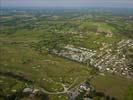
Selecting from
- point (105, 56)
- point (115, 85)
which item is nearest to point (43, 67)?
point (115, 85)

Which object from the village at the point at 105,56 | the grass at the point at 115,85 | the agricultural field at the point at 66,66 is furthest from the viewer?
the village at the point at 105,56

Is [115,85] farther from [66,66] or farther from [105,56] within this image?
[105,56]

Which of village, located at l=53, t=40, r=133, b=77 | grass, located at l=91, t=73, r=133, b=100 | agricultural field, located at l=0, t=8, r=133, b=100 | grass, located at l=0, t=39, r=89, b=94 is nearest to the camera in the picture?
agricultural field, located at l=0, t=8, r=133, b=100

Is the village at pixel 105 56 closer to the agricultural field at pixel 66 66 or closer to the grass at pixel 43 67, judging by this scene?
the agricultural field at pixel 66 66

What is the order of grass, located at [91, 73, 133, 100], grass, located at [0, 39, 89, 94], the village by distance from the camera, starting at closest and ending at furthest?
grass, located at [91, 73, 133, 100] → grass, located at [0, 39, 89, 94] → the village

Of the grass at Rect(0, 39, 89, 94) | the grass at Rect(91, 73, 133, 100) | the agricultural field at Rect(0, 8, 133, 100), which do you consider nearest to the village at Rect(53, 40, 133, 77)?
the agricultural field at Rect(0, 8, 133, 100)

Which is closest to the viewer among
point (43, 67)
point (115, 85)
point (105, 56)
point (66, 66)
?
point (115, 85)

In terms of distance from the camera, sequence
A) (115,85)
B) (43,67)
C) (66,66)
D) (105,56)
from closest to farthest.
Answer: (115,85)
(43,67)
(66,66)
(105,56)

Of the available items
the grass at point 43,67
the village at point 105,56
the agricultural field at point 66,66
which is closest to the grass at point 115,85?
the agricultural field at point 66,66

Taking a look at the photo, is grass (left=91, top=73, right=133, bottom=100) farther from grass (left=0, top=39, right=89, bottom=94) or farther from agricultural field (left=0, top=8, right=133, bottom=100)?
grass (left=0, top=39, right=89, bottom=94)
